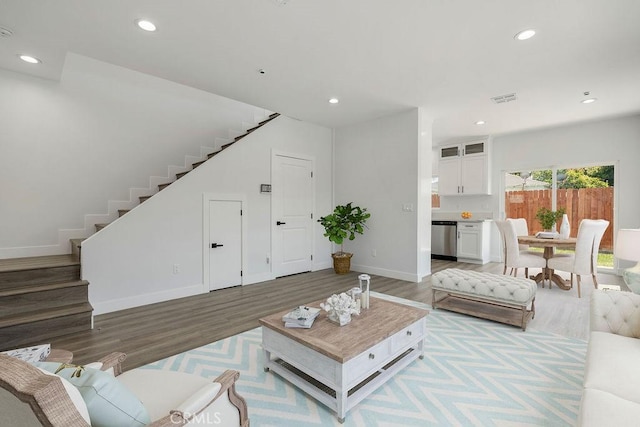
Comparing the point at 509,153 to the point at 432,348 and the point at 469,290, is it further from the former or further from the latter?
the point at 432,348

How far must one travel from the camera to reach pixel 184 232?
403cm

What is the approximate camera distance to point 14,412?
2.44 ft

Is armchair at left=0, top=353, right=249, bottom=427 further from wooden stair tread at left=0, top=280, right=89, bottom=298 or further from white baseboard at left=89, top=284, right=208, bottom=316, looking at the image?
white baseboard at left=89, top=284, right=208, bottom=316

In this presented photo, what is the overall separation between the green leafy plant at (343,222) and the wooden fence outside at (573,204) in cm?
362

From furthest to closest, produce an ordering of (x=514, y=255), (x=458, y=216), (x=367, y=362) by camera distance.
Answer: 1. (x=458, y=216)
2. (x=514, y=255)
3. (x=367, y=362)

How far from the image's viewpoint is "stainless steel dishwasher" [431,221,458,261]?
664 cm

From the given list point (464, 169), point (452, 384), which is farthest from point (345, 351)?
point (464, 169)

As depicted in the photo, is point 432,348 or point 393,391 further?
point 432,348

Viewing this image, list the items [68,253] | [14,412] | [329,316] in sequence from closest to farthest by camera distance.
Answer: [14,412] < [329,316] < [68,253]

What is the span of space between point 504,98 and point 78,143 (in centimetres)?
606

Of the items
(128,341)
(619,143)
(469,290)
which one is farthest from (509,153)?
(128,341)

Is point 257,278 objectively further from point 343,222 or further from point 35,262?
point 35,262

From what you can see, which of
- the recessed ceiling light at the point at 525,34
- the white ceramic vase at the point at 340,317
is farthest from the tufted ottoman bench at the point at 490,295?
the recessed ceiling light at the point at 525,34

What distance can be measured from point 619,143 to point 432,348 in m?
5.56
